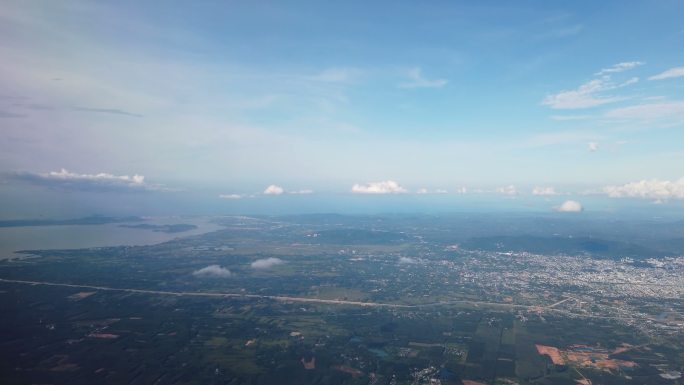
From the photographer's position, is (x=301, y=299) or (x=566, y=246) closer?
(x=301, y=299)

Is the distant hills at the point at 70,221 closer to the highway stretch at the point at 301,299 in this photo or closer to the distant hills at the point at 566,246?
the highway stretch at the point at 301,299

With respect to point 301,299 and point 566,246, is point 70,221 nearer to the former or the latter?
point 301,299

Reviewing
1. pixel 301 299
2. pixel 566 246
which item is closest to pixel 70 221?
pixel 301 299

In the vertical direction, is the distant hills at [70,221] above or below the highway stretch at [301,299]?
above

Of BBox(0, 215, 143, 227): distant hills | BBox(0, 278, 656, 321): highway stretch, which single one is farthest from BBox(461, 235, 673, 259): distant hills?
BBox(0, 215, 143, 227): distant hills

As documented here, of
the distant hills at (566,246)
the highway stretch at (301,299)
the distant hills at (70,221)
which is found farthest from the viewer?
Result: the distant hills at (70,221)

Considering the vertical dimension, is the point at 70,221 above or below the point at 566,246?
above

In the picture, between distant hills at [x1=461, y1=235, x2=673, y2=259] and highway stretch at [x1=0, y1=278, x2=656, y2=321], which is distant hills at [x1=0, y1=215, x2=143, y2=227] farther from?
distant hills at [x1=461, y1=235, x2=673, y2=259]

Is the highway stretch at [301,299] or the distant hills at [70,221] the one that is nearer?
the highway stretch at [301,299]

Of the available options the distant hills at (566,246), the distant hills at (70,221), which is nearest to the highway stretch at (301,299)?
the distant hills at (566,246)

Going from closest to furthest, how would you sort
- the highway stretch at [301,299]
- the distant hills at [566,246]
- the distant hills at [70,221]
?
the highway stretch at [301,299], the distant hills at [566,246], the distant hills at [70,221]

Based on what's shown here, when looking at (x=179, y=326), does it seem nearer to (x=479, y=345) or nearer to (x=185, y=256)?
(x=479, y=345)
